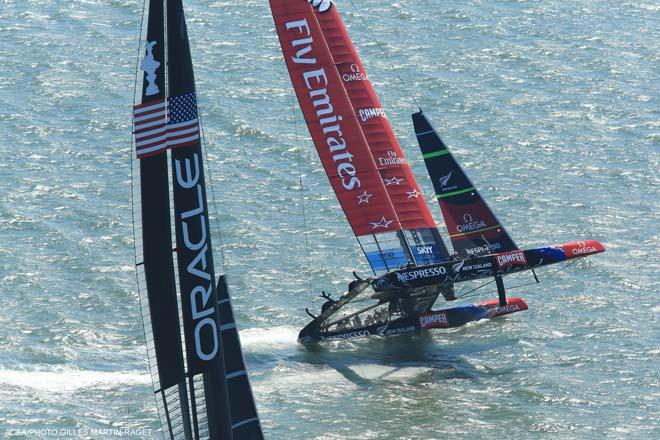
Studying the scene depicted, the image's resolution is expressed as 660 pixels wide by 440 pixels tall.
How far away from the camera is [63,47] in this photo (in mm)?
54312

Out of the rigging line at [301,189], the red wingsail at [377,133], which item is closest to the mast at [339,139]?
the red wingsail at [377,133]

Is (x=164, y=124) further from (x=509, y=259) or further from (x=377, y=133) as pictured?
(x=377, y=133)

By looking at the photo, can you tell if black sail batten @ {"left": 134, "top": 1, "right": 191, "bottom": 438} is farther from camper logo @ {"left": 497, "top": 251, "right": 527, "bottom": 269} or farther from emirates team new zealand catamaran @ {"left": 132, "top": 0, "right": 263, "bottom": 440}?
camper logo @ {"left": 497, "top": 251, "right": 527, "bottom": 269}

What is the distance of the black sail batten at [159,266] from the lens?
17859mm

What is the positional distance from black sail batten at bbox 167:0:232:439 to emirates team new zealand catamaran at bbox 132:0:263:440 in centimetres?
1

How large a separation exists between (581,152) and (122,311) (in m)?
20.1

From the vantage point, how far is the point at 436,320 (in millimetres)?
34906

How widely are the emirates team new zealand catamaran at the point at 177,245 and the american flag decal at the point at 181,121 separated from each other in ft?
0.05

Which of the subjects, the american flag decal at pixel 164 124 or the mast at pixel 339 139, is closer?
the american flag decal at pixel 164 124

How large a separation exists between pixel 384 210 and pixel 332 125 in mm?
2756

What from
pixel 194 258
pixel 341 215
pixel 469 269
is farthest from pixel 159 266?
pixel 341 215

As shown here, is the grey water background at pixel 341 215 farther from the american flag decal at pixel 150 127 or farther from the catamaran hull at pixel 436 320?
the american flag decal at pixel 150 127

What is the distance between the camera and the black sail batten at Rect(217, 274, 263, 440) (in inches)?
772

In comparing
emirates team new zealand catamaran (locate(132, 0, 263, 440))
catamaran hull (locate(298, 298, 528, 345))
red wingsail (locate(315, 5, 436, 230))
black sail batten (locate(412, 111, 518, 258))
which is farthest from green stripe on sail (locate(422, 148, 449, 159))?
emirates team new zealand catamaran (locate(132, 0, 263, 440))
